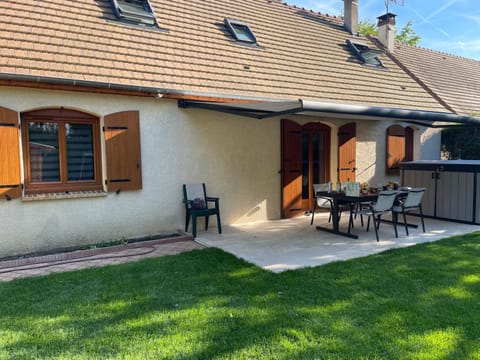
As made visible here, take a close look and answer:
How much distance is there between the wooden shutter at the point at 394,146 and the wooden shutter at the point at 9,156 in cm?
946

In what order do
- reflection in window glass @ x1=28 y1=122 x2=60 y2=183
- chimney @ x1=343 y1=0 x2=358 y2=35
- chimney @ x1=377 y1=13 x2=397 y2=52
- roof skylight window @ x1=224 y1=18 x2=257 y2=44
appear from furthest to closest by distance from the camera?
1. chimney @ x1=377 y1=13 x2=397 y2=52
2. chimney @ x1=343 y1=0 x2=358 y2=35
3. roof skylight window @ x1=224 y1=18 x2=257 y2=44
4. reflection in window glass @ x1=28 y1=122 x2=60 y2=183

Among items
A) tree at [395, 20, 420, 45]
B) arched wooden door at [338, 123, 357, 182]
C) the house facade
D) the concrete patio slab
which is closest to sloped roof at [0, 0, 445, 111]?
the house facade

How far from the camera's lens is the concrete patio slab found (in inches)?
216

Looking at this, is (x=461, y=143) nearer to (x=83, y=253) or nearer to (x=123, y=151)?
(x=123, y=151)

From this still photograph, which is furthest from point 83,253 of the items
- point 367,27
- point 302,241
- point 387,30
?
point 367,27

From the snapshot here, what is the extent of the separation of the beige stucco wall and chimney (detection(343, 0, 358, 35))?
5.38m

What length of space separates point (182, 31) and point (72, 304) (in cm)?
665

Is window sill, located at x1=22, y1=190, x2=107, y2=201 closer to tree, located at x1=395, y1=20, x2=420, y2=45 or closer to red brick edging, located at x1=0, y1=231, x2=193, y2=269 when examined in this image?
red brick edging, located at x1=0, y1=231, x2=193, y2=269

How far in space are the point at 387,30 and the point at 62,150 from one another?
40.6 feet

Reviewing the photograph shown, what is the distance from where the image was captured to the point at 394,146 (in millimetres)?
10969

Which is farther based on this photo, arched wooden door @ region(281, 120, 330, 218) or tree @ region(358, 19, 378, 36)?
tree @ region(358, 19, 378, 36)

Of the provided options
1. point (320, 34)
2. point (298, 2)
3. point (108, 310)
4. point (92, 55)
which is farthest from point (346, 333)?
point (298, 2)

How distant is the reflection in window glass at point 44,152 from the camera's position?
5988 millimetres

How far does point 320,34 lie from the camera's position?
457 inches
